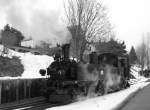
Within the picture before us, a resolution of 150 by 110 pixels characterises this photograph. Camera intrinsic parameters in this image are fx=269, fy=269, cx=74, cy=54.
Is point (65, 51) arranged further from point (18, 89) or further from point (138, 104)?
point (138, 104)

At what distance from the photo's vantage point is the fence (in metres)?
16.5

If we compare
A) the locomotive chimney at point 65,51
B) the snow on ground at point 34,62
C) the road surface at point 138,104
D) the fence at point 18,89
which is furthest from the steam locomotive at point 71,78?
the snow on ground at point 34,62

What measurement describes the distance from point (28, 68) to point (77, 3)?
15164mm

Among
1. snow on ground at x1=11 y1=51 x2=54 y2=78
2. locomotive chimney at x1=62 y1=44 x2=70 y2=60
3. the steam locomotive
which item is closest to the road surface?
the steam locomotive

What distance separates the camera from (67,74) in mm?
16781

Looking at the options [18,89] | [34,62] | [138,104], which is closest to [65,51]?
[18,89]

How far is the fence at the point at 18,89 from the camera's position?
16469 millimetres

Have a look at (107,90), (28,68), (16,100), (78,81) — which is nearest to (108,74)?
(107,90)

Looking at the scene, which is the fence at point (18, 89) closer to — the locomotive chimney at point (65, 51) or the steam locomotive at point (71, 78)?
the steam locomotive at point (71, 78)

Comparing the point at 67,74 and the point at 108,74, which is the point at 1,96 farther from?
the point at 108,74

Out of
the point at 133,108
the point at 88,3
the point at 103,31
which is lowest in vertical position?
the point at 133,108

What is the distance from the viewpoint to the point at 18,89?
17719mm

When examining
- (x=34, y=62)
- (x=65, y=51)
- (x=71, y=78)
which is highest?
(x=34, y=62)

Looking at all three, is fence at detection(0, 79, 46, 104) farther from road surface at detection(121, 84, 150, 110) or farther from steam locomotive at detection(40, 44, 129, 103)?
road surface at detection(121, 84, 150, 110)
